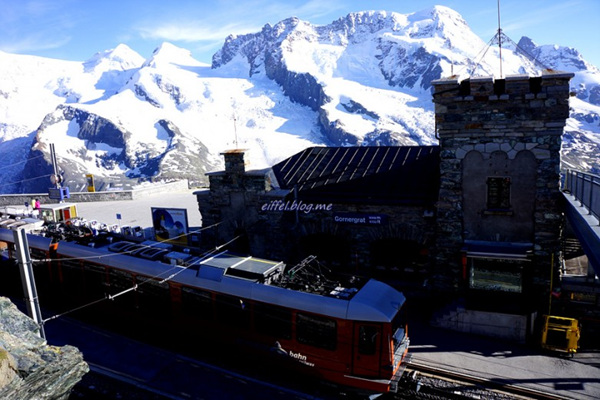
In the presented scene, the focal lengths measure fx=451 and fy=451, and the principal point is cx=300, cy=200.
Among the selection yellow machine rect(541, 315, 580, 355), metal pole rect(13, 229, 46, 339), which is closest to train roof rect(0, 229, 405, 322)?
metal pole rect(13, 229, 46, 339)

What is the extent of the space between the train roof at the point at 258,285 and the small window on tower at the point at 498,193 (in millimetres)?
5752

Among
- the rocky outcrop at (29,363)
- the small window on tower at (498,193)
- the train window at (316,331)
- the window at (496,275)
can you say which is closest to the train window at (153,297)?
the train window at (316,331)

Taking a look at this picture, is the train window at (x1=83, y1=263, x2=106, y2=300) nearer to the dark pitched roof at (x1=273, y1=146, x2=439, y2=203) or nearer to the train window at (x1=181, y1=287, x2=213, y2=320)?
the train window at (x1=181, y1=287, x2=213, y2=320)

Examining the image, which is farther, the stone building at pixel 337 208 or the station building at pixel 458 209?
the stone building at pixel 337 208

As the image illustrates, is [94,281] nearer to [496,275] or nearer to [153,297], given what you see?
[153,297]

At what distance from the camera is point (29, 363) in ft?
17.7

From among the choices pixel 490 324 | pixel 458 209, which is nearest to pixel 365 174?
pixel 458 209

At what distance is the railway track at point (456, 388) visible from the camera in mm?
12078

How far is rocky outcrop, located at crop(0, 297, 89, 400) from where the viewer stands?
502 cm

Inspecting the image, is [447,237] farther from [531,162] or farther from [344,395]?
[344,395]

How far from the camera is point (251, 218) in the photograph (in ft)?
63.6

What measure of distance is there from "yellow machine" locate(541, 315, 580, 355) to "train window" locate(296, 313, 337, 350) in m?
7.56

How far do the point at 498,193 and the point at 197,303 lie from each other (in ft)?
35.1

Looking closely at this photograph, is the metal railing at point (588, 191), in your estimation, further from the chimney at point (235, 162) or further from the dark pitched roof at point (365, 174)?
the chimney at point (235, 162)
